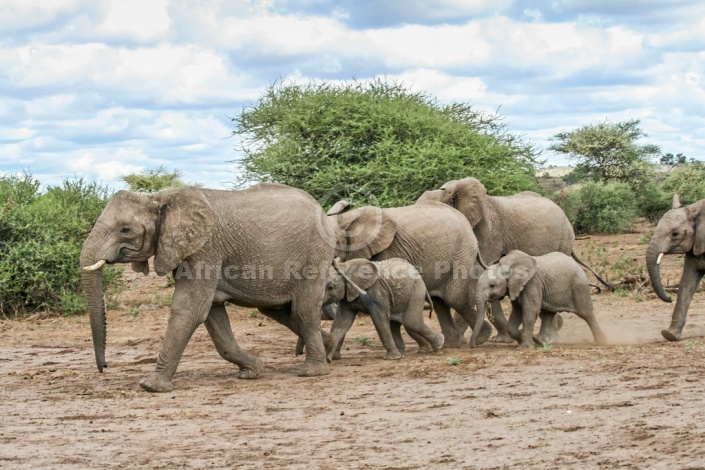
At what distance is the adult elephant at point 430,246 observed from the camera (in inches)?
458

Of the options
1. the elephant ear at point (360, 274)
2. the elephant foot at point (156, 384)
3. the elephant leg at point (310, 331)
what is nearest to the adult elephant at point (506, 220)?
the elephant ear at point (360, 274)

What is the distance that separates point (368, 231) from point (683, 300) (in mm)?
3402

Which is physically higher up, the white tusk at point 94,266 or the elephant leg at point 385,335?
the white tusk at point 94,266

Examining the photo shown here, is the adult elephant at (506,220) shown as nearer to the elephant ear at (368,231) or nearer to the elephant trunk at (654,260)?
the elephant trunk at (654,260)

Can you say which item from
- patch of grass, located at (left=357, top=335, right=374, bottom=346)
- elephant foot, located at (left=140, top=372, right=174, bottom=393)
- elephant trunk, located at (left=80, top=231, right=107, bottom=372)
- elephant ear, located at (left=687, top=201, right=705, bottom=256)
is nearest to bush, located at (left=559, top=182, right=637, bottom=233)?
patch of grass, located at (left=357, top=335, right=374, bottom=346)

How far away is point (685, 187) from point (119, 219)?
81.2 feet

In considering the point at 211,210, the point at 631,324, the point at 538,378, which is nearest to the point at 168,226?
the point at 211,210

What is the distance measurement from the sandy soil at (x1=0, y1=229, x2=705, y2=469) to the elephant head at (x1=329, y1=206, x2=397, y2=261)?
3.68 ft

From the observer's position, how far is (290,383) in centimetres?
973

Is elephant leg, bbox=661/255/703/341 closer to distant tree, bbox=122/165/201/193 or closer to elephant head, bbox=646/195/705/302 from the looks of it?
elephant head, bbox=646/195/705/302

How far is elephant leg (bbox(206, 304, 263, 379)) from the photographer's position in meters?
10.1

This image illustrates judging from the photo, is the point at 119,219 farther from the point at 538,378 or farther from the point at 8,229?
the point at 8,229

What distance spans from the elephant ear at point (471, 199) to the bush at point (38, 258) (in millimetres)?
6265

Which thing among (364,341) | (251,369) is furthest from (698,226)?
(251,369)
